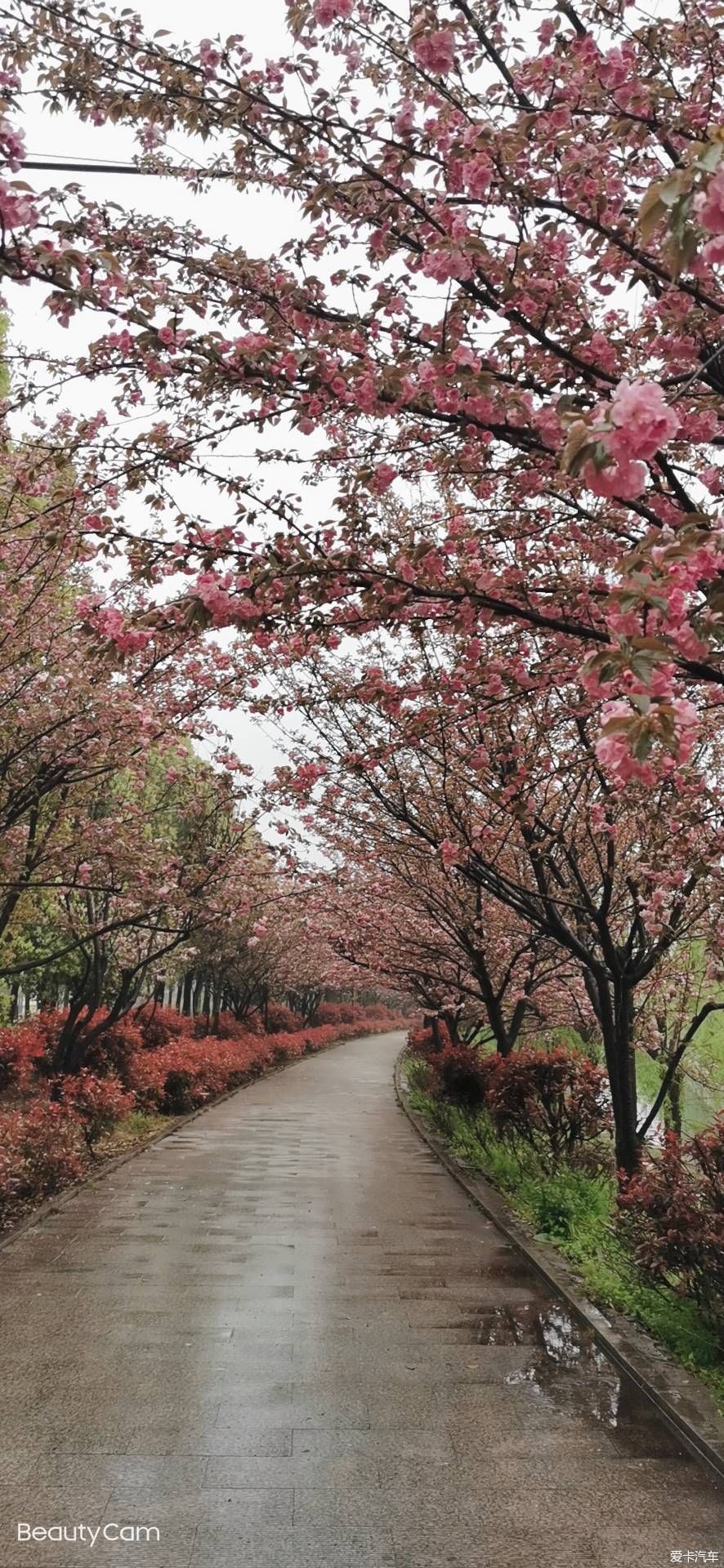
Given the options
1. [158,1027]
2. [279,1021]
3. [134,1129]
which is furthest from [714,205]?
[279,1021]

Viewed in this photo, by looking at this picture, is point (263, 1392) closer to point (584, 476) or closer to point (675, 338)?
point (584, 476)

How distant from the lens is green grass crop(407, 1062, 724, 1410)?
5336 mm

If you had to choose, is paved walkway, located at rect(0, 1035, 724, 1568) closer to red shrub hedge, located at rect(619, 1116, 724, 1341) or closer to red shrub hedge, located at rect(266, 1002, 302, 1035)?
red shrub hedge, located at rect(619, 1116, 724, 1341)

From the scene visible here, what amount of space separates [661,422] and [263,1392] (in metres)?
4.71

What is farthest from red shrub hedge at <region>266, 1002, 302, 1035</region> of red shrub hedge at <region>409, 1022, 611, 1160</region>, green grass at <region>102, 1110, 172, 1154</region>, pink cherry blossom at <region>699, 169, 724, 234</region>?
pink cherry blossom at <region>699, 169, 724, 234</region>

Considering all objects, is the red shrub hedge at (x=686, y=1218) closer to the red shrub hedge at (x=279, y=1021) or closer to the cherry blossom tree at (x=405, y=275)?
the cherry blossom tree at (x=405, y=275)

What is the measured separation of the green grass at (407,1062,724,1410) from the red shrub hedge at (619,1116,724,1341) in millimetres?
181

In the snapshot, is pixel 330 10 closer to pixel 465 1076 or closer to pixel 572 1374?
pixel 572 1374

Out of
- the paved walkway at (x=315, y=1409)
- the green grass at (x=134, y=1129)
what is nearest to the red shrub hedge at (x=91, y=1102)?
the green grass at (x=134, y=1129)

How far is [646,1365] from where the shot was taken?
17.0 ft

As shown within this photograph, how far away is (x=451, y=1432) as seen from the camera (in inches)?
173

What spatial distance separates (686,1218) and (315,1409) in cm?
208

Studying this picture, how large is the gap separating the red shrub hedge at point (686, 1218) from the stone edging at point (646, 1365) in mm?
359

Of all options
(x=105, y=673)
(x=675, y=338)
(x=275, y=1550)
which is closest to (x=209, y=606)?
(x=675, y=338)
